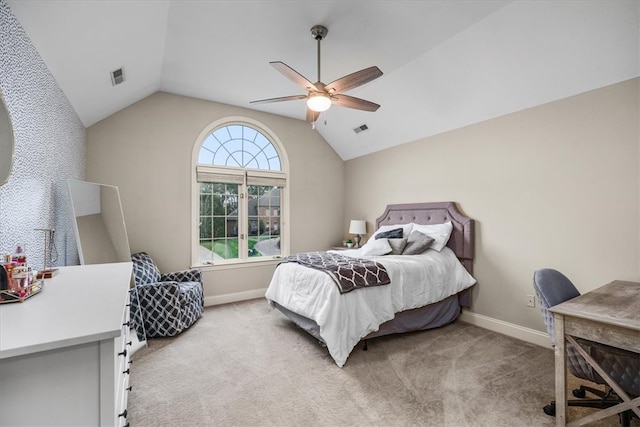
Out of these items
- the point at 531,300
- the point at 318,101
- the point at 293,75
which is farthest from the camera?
the point at 531,300

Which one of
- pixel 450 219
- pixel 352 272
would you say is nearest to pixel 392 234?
pixel 450 219

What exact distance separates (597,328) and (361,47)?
9.40 ft

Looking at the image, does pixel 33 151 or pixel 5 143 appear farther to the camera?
pixel 33 151

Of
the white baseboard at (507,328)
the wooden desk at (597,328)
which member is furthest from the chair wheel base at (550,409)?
the white baseboard at (507,328)

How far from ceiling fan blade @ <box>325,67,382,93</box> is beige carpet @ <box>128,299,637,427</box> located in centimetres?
241

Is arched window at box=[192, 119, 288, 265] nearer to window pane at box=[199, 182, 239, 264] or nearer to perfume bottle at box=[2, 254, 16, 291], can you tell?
window pane at box=[199, 182, 239, 264]

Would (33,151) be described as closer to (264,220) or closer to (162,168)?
(162,168)

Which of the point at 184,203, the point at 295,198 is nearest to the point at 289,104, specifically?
the point at 295,198

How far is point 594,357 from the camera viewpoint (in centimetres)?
175

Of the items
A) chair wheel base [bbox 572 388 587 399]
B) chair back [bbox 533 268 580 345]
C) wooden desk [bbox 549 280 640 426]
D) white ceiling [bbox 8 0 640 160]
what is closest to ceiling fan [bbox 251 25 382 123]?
white ceiling [bbox 8 0 640 160]

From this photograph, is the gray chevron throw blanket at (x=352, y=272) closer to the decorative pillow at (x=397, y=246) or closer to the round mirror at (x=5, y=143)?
the decorative pillow at (x=397, y=246)

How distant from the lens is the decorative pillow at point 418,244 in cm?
354

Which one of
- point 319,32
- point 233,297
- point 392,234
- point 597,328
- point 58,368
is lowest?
point 233,297

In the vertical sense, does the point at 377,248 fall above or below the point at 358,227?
below
